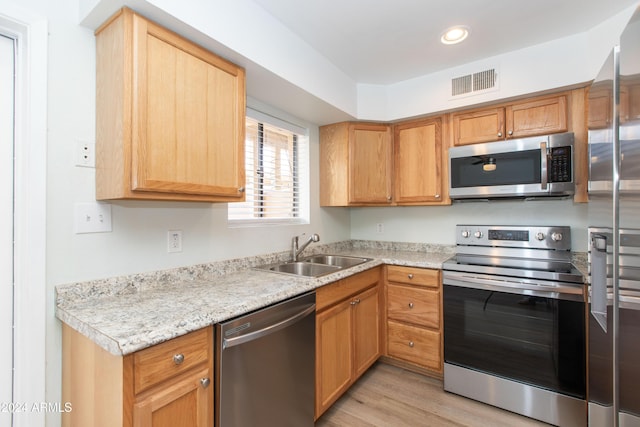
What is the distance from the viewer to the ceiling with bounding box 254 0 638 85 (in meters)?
1.65

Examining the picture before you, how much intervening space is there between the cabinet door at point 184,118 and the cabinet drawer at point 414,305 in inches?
59.1

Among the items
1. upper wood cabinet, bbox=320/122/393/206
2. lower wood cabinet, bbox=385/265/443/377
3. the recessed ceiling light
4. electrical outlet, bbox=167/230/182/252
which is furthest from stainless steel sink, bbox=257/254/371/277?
the recessed ceiling light

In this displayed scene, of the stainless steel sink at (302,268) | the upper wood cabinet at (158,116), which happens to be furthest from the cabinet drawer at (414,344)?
the upper wood cabinet at (158,116)

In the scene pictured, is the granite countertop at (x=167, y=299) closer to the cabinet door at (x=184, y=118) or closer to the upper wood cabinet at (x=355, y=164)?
the cabinet door at (x=184, y=118)

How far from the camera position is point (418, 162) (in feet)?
8.58

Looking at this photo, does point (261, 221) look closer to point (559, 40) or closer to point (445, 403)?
point (445, 403)

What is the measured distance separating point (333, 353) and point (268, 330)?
0.72 meters

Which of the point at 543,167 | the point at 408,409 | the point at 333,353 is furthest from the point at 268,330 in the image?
the point at 543,167

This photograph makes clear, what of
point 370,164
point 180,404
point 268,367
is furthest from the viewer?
point 370,164

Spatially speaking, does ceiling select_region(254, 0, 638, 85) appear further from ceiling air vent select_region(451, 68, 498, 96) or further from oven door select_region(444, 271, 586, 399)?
oven door select_region(444, 271, 586, 399)

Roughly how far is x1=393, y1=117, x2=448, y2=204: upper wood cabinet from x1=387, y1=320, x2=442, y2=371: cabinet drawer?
41.9 inches

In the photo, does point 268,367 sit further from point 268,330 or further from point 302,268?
point 302,268

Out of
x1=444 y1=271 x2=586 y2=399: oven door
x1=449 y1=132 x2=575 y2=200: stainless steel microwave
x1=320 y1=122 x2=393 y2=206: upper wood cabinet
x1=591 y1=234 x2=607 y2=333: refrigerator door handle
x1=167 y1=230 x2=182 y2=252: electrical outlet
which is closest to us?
x1=591 y1=234 x2=607 y2=333: refrigerator door handle

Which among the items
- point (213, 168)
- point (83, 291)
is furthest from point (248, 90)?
point (83, 291)
